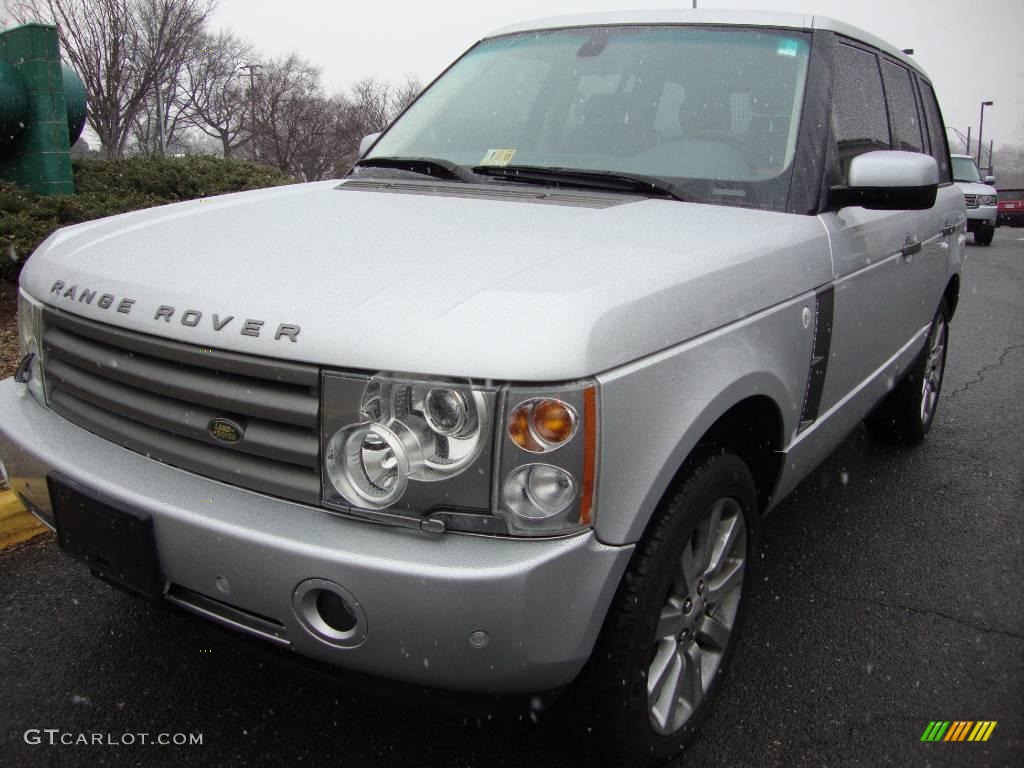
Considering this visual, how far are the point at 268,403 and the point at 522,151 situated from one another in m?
1.56

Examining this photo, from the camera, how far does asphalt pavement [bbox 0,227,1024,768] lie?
222 centimetres

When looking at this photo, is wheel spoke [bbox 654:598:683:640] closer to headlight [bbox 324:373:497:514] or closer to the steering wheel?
headlight [bbox 324:373:497:514]

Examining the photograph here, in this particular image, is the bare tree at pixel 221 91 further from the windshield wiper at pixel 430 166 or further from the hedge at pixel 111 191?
the windshield wiper at pixel 430 166

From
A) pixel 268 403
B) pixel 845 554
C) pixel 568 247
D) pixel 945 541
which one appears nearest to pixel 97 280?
pixel 268 403

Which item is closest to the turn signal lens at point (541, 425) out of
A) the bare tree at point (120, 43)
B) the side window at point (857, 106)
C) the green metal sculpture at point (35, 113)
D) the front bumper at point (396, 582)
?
the front bumper at point (396, 582)

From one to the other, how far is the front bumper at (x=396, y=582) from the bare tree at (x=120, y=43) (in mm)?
17638

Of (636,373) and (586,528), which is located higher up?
(636,373)

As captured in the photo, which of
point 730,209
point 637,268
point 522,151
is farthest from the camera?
point 522,151

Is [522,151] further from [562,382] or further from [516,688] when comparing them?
[516,688]

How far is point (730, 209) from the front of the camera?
8.20 feet

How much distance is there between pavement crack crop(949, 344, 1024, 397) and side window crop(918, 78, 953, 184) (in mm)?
1937

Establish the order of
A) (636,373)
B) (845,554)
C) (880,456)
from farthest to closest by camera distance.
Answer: (880,456), (845,554), (636,373)

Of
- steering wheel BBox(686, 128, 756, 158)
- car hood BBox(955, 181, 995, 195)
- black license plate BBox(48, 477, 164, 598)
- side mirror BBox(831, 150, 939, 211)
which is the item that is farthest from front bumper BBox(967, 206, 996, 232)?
black license plate BBox(48, 477, 164, 598)

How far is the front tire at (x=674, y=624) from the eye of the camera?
1.83 meters
